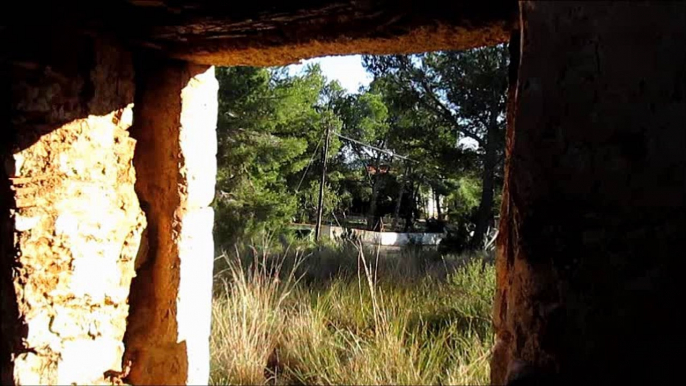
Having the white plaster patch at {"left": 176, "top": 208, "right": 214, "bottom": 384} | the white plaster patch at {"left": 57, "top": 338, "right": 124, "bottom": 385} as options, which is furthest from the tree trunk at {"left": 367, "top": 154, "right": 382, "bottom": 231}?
the white plaster patch at {"left": 57, "top": 338, "right": 124, "bottom": 385}

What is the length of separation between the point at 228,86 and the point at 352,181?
8.09 meters

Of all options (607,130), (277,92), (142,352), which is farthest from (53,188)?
(277,92)

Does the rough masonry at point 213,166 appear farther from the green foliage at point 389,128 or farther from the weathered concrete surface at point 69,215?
the green foliage at point 389,128

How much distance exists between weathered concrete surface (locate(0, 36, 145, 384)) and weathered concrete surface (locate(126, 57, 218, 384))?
0.32 feet

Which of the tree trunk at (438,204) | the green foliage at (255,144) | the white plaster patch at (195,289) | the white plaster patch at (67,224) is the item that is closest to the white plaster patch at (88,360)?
the white plaster patch at (195,289)

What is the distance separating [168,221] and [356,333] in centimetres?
246

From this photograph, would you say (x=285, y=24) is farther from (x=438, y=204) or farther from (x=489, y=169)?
(x=438, y=204)

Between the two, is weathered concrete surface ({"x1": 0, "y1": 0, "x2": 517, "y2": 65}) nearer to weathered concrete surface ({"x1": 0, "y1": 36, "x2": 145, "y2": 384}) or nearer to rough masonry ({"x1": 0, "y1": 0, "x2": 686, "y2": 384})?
rough masonry ({"x1": 0, "y1": 0, "x2": 686, "y2": 384})

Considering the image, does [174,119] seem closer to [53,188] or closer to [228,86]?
[53,188]

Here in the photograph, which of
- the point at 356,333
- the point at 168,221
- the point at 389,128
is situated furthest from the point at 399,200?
the point at 168,221

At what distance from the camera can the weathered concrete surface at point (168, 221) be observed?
253 cm

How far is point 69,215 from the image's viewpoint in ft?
7.32

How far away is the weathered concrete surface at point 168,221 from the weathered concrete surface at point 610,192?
1.64 m

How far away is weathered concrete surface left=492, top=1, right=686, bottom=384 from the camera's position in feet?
3.73
